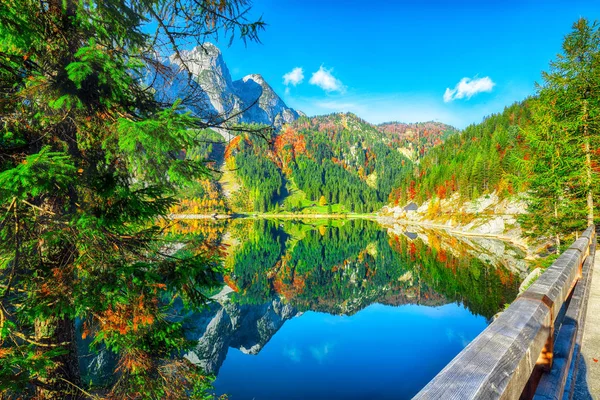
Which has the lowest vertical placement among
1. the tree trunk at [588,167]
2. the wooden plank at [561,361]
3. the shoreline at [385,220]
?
the shoreline at [385,220]

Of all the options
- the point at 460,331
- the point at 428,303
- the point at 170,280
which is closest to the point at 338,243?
the point at 428,303

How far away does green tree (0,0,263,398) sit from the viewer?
412cm

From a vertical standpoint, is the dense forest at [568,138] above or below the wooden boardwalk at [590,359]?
above

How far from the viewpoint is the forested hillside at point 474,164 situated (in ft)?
247

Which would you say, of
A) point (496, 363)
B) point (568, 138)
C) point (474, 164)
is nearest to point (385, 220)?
point (474, 164)

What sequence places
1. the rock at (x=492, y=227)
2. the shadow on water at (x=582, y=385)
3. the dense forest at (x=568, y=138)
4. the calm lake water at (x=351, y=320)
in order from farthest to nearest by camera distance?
the rock at (x=492, y=227)
the calm lake water at (x=351, y=320)
the dense forest at (x=568, y=138)
the shadow on water at (x=582, y=385)

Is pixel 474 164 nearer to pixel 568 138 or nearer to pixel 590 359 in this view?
pixel 568 138

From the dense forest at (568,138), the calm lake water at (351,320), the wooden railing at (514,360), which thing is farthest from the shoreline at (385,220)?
the wooden railing at (514,360)

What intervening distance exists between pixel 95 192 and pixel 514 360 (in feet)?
20.3

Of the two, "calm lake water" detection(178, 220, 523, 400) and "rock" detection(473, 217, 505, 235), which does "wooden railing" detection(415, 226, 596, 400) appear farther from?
"rock" detection(473, 217, 505, 235)

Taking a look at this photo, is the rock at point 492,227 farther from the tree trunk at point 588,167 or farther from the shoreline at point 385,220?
the tree trunk at point 588,167

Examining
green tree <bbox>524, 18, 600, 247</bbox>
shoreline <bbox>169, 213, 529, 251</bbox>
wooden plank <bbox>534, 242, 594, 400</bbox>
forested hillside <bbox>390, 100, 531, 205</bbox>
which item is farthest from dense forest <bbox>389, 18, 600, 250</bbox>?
shoreline <bbox>169, 213, 529, 251</bbox>

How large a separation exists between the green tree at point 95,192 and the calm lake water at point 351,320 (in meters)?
1.37

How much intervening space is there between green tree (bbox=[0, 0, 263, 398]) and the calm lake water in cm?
137
